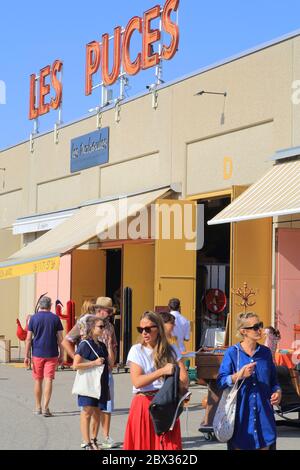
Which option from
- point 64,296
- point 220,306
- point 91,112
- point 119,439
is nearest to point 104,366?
point 119,439

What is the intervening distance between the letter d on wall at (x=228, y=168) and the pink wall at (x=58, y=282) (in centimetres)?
548

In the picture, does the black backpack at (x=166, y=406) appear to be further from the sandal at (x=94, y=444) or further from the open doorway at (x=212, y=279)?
the open doorway at (x=212, y=279)

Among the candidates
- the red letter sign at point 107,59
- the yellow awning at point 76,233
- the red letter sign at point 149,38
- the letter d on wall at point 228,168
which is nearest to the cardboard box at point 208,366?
the letter d on wall at point 228,168

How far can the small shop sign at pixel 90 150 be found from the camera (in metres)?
24.2

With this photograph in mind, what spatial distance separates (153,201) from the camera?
20.2 metres

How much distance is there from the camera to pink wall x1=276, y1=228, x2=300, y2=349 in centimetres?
1655

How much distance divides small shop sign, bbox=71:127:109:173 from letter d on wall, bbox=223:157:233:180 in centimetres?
582

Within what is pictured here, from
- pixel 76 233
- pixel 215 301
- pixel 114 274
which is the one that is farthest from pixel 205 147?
pixel 114 274

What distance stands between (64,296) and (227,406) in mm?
16136

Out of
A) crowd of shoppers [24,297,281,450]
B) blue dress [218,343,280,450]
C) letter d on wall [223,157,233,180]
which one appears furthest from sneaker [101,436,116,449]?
letter d on wall [223,157,233,180]

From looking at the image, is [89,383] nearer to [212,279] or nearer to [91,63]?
[212,279]

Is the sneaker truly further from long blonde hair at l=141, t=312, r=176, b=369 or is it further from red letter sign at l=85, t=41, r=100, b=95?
red letter sign at l=85, t=41, r=100, b=95

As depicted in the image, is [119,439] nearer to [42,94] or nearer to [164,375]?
[164,375]

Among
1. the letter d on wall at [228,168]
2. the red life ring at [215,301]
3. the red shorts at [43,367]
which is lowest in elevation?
the red shorts at [43,367]
